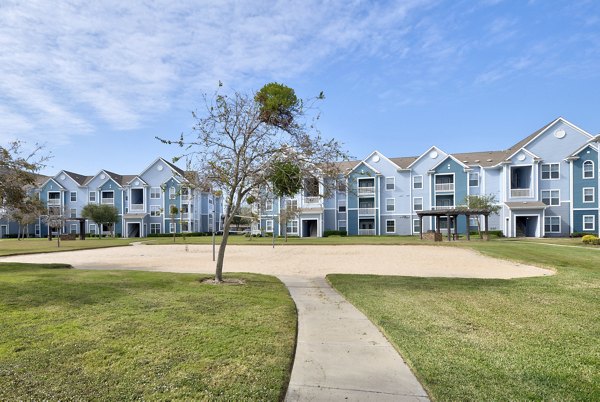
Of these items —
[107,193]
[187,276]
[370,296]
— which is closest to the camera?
[370,296]

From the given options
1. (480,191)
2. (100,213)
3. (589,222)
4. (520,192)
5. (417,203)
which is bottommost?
(589,222)

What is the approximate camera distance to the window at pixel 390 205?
168 feet

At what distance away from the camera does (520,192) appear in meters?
45.4

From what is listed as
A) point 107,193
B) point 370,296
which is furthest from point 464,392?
point 107,193

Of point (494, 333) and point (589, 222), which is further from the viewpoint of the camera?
point (589, 222)

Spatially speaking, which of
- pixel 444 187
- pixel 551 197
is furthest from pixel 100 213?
pixel 551 197

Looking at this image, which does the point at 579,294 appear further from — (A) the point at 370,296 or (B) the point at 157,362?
(B) the point at 157,362

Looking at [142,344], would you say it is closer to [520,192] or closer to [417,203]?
[417,203]

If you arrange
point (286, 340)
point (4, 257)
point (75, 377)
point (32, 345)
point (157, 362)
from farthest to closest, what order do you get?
point (4, 257)
point (286, 340)
point (32, 345)
point (157, 362)
point (75, 377)

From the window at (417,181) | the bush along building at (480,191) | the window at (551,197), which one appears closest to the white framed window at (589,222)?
the bush along building at (480,191)

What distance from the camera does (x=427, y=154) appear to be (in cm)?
5103

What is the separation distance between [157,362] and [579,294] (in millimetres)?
10022

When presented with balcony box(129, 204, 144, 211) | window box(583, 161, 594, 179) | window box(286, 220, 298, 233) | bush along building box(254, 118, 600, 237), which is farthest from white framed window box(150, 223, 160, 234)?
window box(583, 161, 594, 179)

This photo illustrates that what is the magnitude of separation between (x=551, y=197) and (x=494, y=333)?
155 feet
